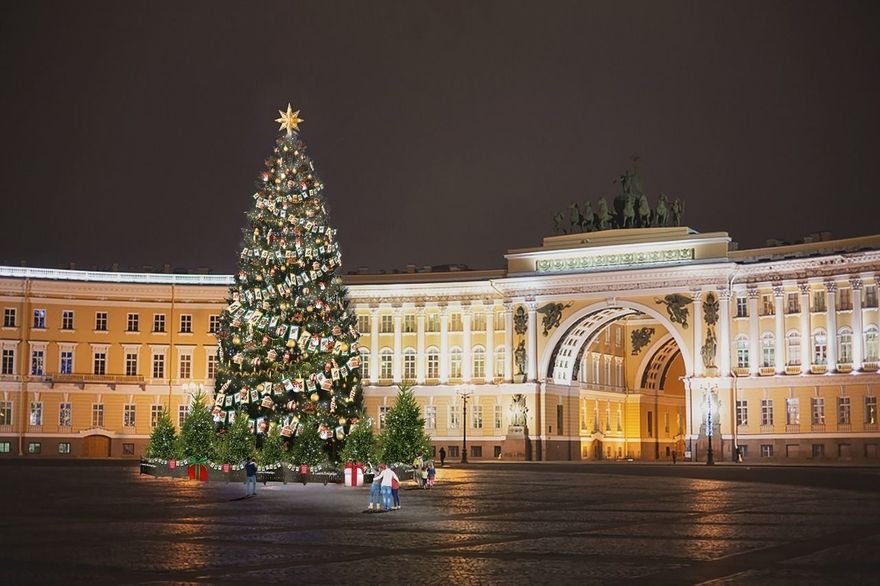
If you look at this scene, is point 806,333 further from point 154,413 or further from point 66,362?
point 66,362

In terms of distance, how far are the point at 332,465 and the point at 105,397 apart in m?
49.6

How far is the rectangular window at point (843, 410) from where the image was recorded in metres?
81.9

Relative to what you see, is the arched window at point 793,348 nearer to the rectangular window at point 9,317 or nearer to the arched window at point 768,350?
the arched window at point 768,350

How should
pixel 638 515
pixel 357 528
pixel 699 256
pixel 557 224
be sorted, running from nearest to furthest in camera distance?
pixel 357 528 < pixel 638 515 < pixel 699 256 < pixel 557 224

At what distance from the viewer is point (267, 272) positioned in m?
50.2

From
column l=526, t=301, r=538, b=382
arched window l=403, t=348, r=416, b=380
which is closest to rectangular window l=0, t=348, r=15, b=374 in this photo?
arched window l=403, t=348, r=416, b=380

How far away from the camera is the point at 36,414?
93.6 metres

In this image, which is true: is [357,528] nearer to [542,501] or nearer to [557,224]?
[542,501]

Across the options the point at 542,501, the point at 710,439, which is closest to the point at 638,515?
the point at 542,501

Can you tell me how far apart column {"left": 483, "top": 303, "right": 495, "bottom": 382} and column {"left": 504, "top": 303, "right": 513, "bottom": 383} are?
1447 mm

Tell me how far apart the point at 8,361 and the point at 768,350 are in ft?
174

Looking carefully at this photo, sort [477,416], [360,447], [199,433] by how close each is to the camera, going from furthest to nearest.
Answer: [477,416] < [199,433] < [360,447]

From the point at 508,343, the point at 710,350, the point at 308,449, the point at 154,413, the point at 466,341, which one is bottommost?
the point at 308,449

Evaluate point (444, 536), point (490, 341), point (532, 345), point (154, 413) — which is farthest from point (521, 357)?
point (444, 536)
